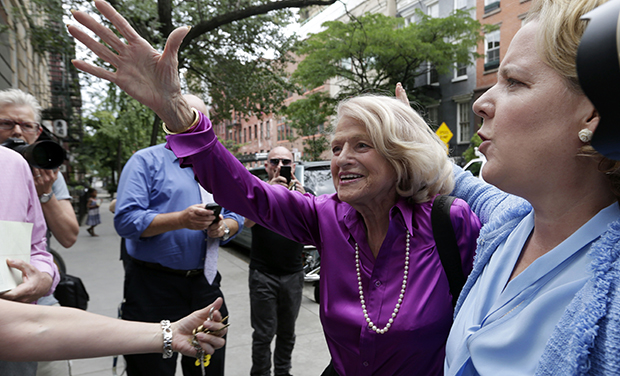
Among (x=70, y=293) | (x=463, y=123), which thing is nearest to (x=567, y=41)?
(x=70, y=293)

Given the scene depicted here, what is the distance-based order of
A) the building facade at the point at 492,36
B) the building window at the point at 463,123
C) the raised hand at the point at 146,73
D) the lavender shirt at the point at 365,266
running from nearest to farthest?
1. the raised hand at the point at 146,73
2. the lavender shirt at the point at 365,266
3. the building facade at the point at 492,36
4. the building window at the point at 463,123

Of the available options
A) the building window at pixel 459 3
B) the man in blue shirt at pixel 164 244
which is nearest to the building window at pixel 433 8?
the building window at pixel 459 3

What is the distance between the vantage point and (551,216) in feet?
3.29

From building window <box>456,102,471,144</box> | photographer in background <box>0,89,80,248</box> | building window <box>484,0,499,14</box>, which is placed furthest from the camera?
building window <box>456,102,471,144</box>

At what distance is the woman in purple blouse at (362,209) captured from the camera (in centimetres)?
147

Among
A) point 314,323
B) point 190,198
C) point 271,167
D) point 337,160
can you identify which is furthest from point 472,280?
point 314,323

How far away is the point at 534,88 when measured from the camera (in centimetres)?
91

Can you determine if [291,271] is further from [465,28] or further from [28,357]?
[465,28]

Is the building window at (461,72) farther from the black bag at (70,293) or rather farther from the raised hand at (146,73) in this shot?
the raised hand at (146,73)

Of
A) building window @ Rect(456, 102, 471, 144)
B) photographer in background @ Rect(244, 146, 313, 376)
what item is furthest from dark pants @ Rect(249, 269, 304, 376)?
building window @ Rect(456, 102, 471, 144)

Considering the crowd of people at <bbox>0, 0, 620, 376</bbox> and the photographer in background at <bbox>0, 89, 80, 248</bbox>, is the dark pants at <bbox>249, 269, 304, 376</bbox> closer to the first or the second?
the crowd of people at <bbox>0, 0, 620, 376</bbox>

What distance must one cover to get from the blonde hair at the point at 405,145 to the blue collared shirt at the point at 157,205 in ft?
4.39

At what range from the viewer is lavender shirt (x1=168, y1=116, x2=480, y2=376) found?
153cm

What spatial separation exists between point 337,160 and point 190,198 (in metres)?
1.31
